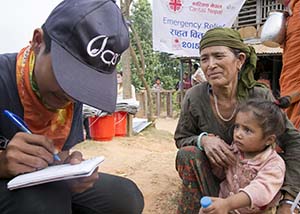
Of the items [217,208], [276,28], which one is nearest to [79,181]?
[217,208]

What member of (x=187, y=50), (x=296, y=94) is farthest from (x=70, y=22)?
(x=187, y=50)

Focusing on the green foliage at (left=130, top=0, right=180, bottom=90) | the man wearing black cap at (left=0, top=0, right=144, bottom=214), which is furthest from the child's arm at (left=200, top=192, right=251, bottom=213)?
the green foliage at (left=130, top=0, right=180, bottom=90)

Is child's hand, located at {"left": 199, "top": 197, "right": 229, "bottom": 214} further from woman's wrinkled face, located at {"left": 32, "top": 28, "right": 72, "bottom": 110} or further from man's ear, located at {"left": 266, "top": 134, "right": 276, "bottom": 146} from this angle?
woman's wrinkled face, located at {"left": 32, "top": 28, "right": 72, "bottom": 110}

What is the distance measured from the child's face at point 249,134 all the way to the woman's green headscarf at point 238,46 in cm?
24

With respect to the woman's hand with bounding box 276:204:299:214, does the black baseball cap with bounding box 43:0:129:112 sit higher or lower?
higher

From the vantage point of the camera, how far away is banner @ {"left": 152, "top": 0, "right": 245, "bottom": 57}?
17.7 ft

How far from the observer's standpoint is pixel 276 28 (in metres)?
2.38

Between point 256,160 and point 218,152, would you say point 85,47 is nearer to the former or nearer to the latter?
point 218,152

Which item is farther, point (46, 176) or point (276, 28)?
point (276, 28)

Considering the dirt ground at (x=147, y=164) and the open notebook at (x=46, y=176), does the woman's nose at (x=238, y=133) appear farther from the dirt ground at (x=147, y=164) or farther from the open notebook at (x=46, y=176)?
the dirt ground at (x=147, y=164)

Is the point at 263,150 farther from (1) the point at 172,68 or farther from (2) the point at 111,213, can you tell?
(1) the point at 172,68

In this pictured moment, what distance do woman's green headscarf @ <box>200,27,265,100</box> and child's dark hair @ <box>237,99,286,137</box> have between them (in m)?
0.19

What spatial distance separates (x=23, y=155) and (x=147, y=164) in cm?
357

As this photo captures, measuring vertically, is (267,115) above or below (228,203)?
above
